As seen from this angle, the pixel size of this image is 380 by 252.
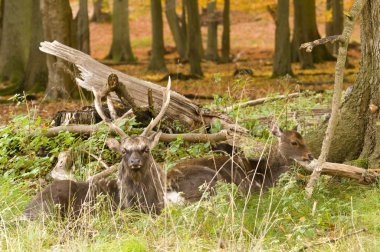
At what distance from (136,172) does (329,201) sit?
194 cm

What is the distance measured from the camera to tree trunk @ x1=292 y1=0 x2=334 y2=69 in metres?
27.8

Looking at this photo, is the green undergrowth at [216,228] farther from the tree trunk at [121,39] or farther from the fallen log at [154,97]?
the tree trunk at [121,39]

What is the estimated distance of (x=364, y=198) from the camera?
7.91 m

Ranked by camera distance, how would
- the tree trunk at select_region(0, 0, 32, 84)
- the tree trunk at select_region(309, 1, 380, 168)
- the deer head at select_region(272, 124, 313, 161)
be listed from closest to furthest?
the tree trunk at select_region(309, 1, 380, 168) → the deer head at select_region(272, 124, 313, 161) → the tree trunk at select_region(0, 0, 32, 84)

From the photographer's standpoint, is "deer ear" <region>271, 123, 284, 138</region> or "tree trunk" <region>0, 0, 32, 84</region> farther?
"tree trunk" <region>0, 0, 32, 84</region>

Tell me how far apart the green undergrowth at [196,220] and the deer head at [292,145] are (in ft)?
1.54

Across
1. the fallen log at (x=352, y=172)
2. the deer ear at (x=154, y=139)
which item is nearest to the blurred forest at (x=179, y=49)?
the fallen log at (x=352, y=172)

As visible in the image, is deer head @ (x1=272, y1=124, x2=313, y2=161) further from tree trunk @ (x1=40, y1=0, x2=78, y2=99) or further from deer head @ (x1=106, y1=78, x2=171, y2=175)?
tree trunk @ (x1=40, y1=0, x2=78, y2=99)

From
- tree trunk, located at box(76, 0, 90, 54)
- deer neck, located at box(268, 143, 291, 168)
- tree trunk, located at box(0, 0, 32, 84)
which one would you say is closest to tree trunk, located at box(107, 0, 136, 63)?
tree trunk, located at box(76, 0, 90, 54)

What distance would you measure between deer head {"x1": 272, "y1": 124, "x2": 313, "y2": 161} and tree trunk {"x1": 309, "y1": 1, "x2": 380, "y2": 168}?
0.32 meters

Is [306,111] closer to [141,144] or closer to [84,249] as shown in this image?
[141,144]

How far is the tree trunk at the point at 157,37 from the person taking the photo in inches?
1043

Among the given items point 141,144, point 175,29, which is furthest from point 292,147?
point 175,29

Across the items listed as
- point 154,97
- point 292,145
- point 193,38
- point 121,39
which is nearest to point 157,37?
point 193,38
